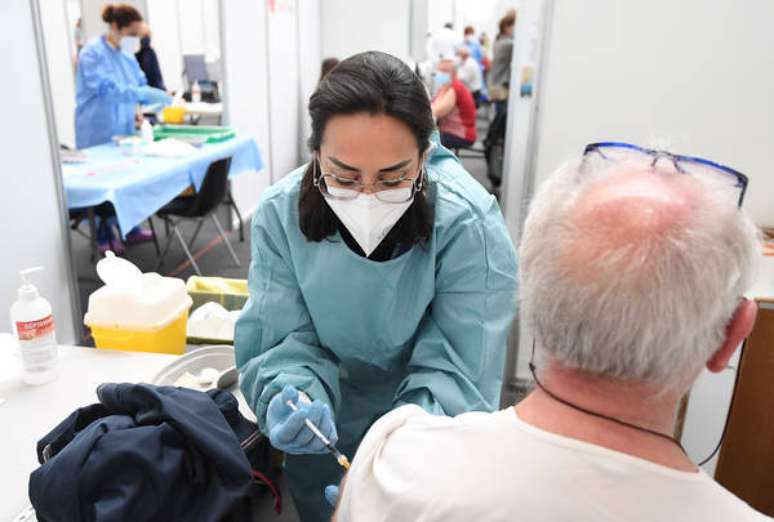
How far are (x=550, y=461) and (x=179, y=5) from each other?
18.4 feet

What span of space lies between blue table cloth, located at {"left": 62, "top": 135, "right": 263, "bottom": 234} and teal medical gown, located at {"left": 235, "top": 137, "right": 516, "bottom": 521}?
1.74m

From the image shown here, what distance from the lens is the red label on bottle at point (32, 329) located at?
4.13 feet

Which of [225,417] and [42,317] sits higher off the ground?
[42,317]

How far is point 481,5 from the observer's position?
11180 mm

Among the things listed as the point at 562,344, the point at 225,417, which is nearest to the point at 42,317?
the point at 225,417

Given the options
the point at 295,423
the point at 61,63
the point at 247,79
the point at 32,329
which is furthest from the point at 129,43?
the point at 295,423

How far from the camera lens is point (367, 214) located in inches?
45.5

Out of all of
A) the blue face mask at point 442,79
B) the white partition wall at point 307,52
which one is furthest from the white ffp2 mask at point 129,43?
the blue face mask at point 442,79

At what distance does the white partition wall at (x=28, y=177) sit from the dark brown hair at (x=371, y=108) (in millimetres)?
1510

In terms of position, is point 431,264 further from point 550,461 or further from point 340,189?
point 550,461

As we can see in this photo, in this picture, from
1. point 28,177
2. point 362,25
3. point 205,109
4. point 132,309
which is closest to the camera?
point 132,309

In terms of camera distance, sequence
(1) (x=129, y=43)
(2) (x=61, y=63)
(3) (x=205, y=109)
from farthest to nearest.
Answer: (2) (x=61, y=63), (3) (x=205, y=109), (1) (x=129, y=43)

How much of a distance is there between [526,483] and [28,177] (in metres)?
2.25

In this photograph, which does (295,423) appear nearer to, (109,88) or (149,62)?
(109,88)
